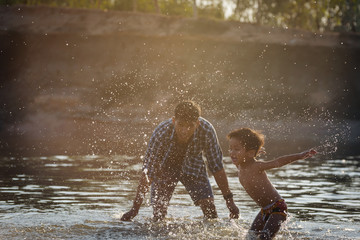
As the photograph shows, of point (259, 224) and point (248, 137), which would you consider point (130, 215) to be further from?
point (248, 137)

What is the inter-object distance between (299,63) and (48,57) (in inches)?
439

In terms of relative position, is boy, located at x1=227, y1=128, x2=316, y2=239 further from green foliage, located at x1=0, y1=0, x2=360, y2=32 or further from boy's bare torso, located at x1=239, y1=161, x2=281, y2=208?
green foliage, located at x1=0, y1=0, x2=360, y2=32

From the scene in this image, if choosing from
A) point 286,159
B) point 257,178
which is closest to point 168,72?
point 257,178

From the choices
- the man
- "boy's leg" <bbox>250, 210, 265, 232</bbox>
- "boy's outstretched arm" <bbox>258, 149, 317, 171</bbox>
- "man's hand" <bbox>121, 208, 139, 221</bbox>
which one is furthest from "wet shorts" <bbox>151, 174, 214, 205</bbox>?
"boy's outstretched arm" <bbox>258, 149, 317, 171</bbox>

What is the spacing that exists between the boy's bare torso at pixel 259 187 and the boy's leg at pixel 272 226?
19 cm

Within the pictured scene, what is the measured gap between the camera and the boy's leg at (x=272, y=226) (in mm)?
6445

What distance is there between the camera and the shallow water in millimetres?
6941

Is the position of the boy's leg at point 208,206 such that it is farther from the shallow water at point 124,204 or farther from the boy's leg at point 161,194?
the boy's leg at point 161,194

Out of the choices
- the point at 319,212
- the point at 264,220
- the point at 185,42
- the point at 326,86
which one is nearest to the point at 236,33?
the point at 185,42

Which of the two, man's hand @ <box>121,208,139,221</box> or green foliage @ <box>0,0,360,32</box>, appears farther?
green foliage @ <box>0,0,360,32</box>

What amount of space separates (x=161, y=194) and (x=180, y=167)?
39cm

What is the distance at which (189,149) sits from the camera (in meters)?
7.34

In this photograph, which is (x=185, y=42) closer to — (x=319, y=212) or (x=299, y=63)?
(x=299, y=63)

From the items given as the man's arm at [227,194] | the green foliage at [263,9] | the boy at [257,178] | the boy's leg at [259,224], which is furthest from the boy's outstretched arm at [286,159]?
the green foliage at [263,9]
